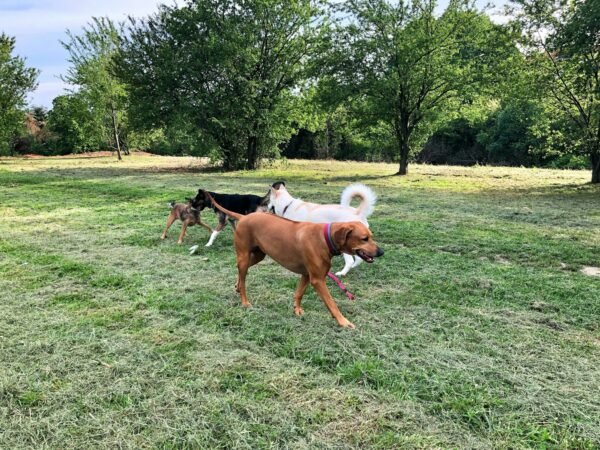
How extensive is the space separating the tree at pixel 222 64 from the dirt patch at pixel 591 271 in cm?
1650

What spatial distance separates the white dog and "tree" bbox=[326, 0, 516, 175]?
40.9 ft

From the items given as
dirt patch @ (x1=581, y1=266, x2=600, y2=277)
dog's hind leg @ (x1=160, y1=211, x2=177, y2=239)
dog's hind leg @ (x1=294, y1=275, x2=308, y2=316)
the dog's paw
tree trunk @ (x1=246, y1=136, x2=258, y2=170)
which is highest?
tree trunk @ (x1=246, y1=136, x2=258, y2=170)

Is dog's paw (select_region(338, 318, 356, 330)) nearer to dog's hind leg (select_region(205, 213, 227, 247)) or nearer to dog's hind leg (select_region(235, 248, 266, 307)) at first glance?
dog's hind leg (select_region(235, 248, 266, 307))

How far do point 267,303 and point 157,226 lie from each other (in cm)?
426

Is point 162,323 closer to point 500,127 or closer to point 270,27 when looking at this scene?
point 270,27

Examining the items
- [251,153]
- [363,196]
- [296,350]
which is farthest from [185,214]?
[251,153]

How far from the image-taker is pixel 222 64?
60.8 ft

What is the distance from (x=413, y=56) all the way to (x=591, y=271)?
43.8 feet

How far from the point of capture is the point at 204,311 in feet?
12.3

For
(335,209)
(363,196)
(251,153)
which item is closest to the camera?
(363,196)

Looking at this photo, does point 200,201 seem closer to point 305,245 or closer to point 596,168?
point 305,245

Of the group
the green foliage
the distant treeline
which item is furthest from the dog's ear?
the green foliage

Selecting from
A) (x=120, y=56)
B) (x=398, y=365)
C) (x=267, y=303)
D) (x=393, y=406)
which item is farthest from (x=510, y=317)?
(x=120, y=56)

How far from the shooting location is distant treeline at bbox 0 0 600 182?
44.7 ft
